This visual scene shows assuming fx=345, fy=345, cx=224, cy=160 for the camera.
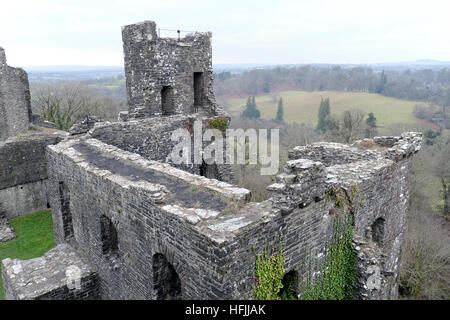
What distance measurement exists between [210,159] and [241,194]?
7.44 meters

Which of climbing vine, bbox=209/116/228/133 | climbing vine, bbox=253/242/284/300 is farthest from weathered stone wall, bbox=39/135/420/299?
climbing vine, bbox=209/116/228/133

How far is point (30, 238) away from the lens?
49.6ft

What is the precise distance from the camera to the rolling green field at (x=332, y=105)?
158 feet

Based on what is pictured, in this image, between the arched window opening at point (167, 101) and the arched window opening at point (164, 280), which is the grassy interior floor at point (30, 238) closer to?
the arched window opening at point (167, 101)

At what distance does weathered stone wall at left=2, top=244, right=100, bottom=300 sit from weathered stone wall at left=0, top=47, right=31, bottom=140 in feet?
48.2

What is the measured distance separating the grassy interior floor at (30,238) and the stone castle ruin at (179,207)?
10.5 ft

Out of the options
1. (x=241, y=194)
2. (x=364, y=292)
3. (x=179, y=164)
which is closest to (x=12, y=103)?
(x=179, y=164)

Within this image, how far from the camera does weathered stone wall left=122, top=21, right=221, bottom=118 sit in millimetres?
12570

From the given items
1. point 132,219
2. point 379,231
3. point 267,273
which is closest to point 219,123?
point 379,231

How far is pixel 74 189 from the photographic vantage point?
9.72m

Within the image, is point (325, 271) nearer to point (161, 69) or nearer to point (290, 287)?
point (290, 287)

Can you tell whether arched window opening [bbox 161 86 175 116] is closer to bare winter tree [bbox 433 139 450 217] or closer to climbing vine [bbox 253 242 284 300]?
climbing vine [bbox 253 242 284 300]

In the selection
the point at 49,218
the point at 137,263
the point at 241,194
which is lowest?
the point at 49,218

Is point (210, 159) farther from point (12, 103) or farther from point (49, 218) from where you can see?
point (12, 103)
